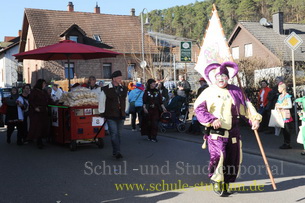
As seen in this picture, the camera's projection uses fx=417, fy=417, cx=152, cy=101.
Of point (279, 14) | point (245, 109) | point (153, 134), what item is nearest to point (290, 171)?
point (245, 109)

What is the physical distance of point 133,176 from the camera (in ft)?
24.6

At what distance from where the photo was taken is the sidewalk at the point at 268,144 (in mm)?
9052

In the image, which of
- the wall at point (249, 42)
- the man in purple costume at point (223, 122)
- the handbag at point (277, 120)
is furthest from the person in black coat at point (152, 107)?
the wall at point (249, 42)

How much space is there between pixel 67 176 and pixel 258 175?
3.45 m

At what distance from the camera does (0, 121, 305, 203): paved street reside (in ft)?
20.2

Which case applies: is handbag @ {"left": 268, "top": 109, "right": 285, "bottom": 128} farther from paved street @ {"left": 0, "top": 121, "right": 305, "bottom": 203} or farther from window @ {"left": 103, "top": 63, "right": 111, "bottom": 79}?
window @ {"left": 103, "top": 63, "right": 111, "bottom": 79}

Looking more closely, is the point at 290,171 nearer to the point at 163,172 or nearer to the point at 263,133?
the point at 163,172

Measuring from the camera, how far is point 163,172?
7754mm

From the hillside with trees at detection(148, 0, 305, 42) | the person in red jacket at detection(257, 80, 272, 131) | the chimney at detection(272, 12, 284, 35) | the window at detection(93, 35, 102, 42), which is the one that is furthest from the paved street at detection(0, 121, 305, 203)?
the hillside with trees at detection(148, 0, 305, 42)

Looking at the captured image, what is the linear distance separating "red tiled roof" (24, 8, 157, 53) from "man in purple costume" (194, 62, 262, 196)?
35.6 m

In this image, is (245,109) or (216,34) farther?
(216,34)

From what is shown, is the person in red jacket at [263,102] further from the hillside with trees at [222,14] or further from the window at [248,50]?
the hillside with trees at [222,14]

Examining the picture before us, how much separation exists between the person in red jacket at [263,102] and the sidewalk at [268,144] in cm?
60

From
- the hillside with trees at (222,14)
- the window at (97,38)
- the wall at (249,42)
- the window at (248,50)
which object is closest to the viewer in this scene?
the wall at (249,42)
